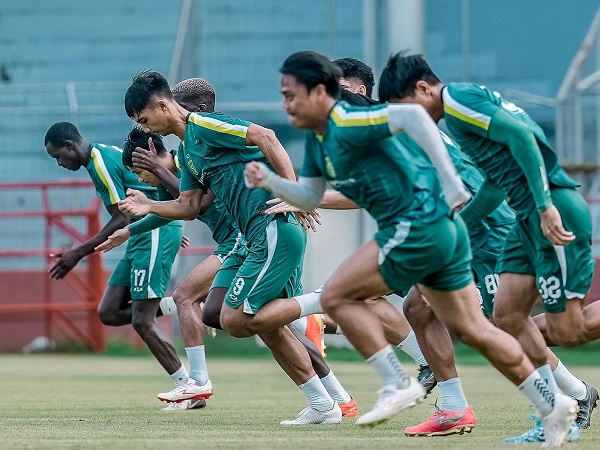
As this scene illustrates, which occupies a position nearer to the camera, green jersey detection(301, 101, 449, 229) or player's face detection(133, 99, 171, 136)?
green jersey detection(301, 101, 449, 229)

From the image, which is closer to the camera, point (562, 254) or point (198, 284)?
point (562, 254)

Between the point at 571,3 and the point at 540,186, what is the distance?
19525 millimetres

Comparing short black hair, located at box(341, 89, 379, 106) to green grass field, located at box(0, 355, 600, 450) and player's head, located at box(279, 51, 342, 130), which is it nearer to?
player's head, located at box(279, 51, 342, 130)

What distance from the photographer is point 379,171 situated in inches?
246

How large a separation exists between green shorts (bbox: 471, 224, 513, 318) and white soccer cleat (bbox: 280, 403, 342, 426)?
1155mm

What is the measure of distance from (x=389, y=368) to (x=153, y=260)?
5188 mm

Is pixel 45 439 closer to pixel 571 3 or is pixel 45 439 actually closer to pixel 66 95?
pixel 66 95

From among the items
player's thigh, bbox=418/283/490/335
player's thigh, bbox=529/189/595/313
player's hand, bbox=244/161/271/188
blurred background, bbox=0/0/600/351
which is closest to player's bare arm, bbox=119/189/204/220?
player's hand, bbox=244/161/271/188

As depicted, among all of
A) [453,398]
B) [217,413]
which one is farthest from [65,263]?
[453,398]

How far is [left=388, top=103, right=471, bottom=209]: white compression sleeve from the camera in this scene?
5.98 m

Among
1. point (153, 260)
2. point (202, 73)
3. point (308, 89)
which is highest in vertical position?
point (308, 89)

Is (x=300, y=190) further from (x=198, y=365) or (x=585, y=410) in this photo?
(x=198, y=365)

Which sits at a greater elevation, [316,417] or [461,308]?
[461,308]

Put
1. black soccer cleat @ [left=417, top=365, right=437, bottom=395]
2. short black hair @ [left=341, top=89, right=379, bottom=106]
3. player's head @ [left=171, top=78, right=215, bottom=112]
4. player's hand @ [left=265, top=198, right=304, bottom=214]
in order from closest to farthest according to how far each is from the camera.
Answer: short black hair @ [left=341, top=89, right=379, bottom=106] < player's hand @ [left=265, top=198, right=304, bottom=214] < black soccer cleat @ [left=417, top=365, right=437, bottom=395] < player's head @ [left=171, top=78, right=215, bottom=112]
